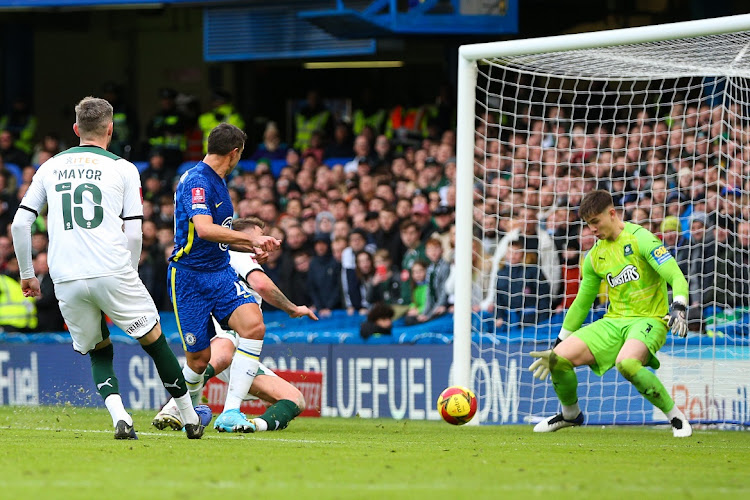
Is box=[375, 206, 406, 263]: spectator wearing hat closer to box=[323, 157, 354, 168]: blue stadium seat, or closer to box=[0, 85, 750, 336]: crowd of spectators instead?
box=[0, 85, 750, 336]: crowd of spectators

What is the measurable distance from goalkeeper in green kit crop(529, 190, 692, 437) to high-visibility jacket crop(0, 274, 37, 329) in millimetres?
7744

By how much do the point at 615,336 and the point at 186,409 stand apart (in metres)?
3.61

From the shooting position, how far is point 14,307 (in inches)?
611

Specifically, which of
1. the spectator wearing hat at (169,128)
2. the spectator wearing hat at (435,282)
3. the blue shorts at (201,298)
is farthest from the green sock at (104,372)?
the spectator wearing hat at (169,128)

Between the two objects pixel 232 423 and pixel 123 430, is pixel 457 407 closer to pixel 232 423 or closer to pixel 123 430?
pixel 232 423

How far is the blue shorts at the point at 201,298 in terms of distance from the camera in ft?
28.3

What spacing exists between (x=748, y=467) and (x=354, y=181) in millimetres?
9522

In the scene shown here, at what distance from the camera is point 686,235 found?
12.0 meters

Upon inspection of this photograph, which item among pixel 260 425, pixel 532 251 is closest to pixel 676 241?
pixel 532 251

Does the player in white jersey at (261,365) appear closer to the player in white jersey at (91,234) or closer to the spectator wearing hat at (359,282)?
the player in white jersey at (91,234)

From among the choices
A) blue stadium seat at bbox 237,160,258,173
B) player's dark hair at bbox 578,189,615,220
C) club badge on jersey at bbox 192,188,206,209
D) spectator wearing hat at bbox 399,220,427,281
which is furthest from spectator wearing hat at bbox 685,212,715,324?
blue stadium seat at bbox 237,160,258,173

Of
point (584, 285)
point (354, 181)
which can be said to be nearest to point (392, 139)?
point (354, 181)

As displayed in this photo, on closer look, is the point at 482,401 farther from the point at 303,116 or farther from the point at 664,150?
the point at 303,116

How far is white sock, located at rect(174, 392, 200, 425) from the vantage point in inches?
305
